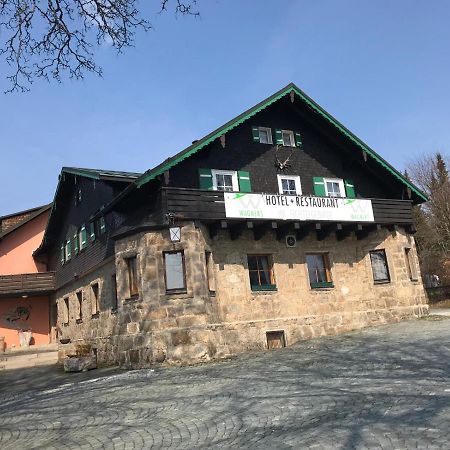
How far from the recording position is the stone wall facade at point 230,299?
15344 millimetres

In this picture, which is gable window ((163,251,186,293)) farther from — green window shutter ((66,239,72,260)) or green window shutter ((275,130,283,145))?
green window shutter ((66,239,72,260))

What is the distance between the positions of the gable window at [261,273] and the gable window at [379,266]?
480 centimetres

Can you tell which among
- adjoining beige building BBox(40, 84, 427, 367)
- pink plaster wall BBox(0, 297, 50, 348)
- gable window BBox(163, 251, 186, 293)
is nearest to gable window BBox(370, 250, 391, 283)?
adjoining beige building BBox(40, 84, 427, 367)

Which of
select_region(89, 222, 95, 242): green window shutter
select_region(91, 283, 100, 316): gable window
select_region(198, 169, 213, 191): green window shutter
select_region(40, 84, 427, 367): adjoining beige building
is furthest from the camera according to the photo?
select_region(89, 222, 95, 242): green window shutter

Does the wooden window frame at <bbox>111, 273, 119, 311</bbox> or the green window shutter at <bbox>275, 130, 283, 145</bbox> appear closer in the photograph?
the wooden window frame at <bbox>111, 273, 119, 311</bbox>

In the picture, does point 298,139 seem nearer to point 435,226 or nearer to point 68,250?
point 68,250

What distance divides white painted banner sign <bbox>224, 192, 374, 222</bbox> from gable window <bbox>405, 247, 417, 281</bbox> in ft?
9.89

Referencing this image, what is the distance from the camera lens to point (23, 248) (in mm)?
30906

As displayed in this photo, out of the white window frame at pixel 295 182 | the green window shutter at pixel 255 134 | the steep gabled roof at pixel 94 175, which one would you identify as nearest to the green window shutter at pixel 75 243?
the steep gabled roof at pixel 94 175

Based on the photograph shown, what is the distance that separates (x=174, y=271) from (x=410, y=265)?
1057cm

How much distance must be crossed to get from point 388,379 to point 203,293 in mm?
7869

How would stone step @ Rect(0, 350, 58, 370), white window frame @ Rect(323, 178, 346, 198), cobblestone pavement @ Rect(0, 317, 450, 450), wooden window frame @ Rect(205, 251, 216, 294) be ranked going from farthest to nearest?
stone step @ Rect(0, 350, 58, 370)
white window frame @ Rect(323, 178, 346, 198)
wooden window frame @ Rect(205, 251, 216, 294)
cobblestone pavement @ Rect(0, 317, 450, 450)

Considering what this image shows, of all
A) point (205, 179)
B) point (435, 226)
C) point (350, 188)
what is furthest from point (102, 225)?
point (435, 226)

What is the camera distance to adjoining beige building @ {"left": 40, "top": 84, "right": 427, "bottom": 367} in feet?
51.4
